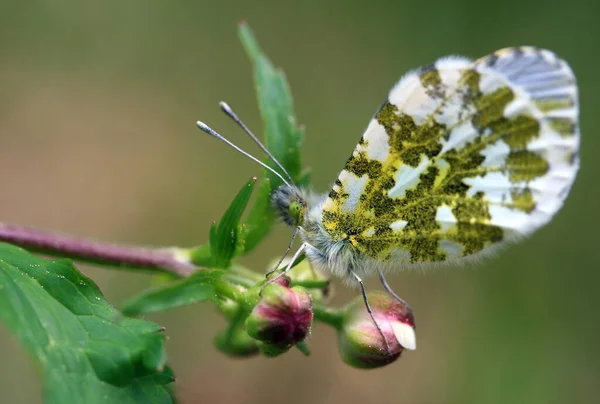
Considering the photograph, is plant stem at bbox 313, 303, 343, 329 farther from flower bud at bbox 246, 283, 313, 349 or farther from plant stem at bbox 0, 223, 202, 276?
plant stem at bbox 0, 223, 202, 276

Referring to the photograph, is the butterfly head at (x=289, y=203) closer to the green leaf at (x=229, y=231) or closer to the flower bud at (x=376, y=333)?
the green leaf at (x=229, y=231)

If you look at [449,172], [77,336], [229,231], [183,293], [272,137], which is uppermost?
[449,172]

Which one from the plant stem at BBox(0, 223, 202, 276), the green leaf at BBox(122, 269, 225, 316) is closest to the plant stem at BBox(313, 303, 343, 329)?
the green leaf at BBox(122, 269, 225, 316)

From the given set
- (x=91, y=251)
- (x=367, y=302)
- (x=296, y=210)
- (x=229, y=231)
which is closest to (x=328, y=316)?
(x=367, y=302)

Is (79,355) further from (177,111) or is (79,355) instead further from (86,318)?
(177,111)

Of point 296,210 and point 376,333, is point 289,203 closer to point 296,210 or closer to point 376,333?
point 296,210

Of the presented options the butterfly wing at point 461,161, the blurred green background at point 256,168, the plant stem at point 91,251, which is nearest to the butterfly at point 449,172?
the butterfly wing at point 461,161
